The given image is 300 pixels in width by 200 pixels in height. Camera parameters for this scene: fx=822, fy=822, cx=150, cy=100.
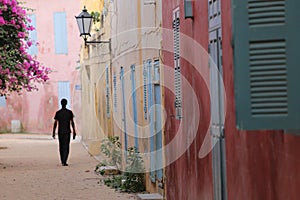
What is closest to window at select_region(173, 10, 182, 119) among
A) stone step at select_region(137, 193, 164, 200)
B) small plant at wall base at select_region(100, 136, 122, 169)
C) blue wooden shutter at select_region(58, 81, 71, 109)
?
stone step at select_region(137, 193, 164, 200)

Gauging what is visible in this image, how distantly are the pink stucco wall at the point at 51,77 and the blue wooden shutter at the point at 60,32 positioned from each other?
16 centimetres

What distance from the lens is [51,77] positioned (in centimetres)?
4247

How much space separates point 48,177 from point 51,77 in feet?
82.0

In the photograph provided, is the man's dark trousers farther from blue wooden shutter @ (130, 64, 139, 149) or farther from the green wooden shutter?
the green wooden shutter

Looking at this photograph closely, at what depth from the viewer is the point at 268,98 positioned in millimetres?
4379

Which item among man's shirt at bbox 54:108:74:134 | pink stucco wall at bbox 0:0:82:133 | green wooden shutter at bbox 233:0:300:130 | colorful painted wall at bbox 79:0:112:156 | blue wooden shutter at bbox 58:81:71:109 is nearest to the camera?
green wooden shutter at bbox 233:0:300:130

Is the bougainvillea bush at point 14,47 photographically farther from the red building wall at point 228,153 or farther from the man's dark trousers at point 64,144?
the red building wall at point 228,153

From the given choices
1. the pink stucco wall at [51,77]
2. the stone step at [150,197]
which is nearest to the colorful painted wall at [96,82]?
the stone step at [150,197]

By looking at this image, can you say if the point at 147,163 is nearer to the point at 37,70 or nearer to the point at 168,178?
the point at 168,178

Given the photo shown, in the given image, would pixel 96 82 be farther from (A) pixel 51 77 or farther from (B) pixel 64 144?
(A) pixel 51 77

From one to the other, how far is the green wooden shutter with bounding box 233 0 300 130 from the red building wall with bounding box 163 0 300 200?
0.72 m

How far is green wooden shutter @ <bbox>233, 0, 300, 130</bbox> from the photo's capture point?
14.3 ft

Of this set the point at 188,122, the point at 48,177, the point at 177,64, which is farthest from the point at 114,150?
the point at 188,122

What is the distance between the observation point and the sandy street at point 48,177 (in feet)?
46.8
